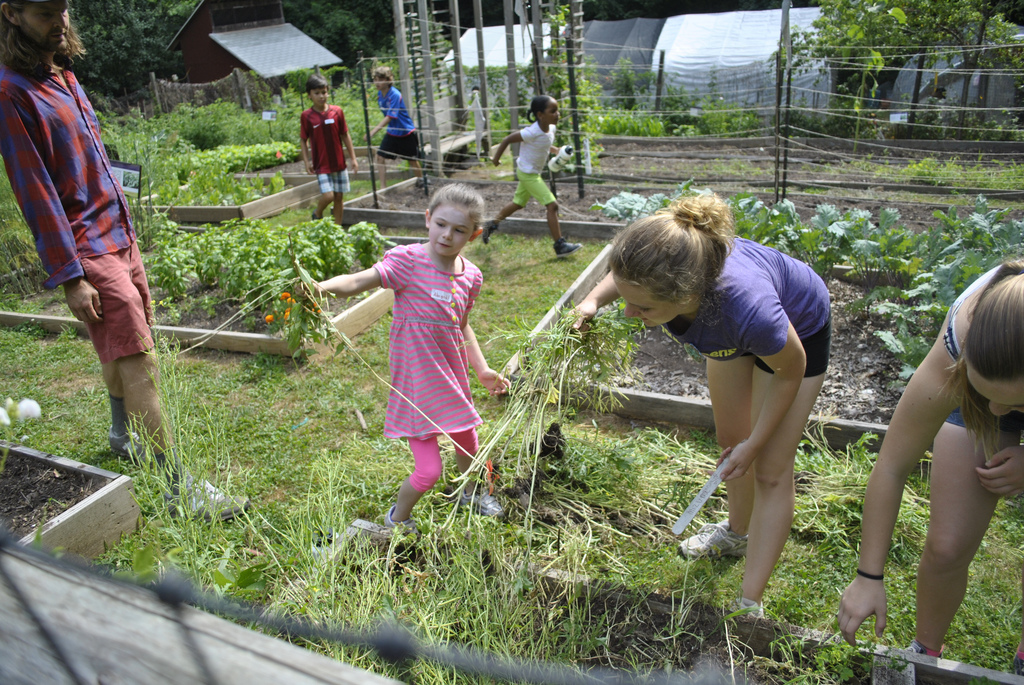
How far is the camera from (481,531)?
2512 millimetres

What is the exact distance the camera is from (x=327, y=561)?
231cm

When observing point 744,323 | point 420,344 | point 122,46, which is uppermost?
point 122,46

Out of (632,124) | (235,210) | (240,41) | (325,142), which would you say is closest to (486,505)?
(325,142)

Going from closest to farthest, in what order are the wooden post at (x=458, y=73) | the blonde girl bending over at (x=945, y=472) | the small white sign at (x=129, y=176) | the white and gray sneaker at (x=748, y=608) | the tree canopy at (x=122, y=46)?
the blonde girl bending over at (x=945, y=472) → the white and gray sneaker at (x=748, y=608) → the small white sign at (x=129, y=176) → the wooden post at (x=458, y=73) → the tree canopy at (x=122, y=46)

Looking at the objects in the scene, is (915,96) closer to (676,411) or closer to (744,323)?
(676,411)

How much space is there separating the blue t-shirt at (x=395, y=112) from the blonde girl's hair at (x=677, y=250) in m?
8.28

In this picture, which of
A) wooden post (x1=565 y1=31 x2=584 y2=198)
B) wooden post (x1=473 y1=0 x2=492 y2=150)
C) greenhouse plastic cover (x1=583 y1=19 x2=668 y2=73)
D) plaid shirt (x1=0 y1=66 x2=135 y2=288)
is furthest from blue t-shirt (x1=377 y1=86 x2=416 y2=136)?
greenhouse plastic cover (x1=583 y1=19 x2=668 y2=73)

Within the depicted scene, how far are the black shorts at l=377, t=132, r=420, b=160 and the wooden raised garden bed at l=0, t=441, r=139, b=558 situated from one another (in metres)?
7.33

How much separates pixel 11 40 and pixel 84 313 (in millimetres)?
1106

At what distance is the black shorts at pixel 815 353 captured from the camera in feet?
7.48

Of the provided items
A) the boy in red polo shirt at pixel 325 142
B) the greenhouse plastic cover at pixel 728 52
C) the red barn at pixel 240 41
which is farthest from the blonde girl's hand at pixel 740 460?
the red barn at pixel 240 41

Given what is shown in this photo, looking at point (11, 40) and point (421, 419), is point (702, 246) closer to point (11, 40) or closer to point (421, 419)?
point (421, 419)

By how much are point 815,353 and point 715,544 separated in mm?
980

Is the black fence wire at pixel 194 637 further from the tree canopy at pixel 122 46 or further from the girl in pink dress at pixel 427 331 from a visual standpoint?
the tree canopy at pixel 122 46
